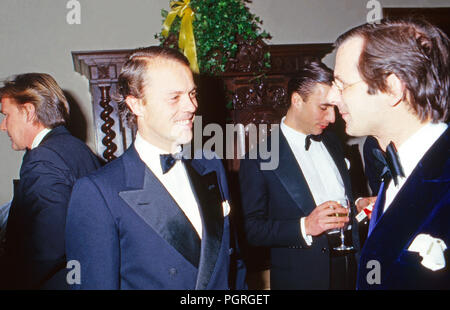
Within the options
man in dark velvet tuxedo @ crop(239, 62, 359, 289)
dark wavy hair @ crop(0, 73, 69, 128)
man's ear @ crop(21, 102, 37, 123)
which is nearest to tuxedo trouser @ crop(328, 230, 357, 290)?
man in dark velvet tuxedo @ crop(239, 62, 359, 289)

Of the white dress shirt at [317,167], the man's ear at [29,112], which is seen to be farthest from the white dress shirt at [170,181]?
the man's ear at [29,112]

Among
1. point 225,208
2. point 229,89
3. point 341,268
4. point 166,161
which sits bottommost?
point 341,268

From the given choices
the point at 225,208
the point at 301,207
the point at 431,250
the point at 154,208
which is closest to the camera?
the point at 431,250

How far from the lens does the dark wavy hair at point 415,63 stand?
128cm

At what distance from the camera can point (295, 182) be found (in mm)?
2283

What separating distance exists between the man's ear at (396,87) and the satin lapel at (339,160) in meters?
1.24

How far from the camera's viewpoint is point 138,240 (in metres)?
1.42

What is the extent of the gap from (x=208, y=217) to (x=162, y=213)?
23 cm

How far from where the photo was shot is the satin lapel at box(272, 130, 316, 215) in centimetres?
227

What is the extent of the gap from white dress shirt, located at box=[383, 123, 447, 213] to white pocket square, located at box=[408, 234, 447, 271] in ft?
0.72

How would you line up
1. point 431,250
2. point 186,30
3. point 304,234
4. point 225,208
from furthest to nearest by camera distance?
point 186,30 → point 304,234 → point 225,208 → point 431,250

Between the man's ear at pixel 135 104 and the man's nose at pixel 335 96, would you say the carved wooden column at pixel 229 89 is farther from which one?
the man's nose at pixel 335 96

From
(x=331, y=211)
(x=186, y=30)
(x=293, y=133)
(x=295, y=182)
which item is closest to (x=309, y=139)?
(x=293, y=133)

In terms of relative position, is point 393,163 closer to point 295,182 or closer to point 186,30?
point 295,182
